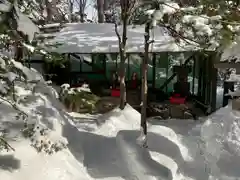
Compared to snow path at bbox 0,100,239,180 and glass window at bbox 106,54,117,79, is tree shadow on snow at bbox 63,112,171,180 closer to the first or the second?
snow path at bbox 0,100,239,180

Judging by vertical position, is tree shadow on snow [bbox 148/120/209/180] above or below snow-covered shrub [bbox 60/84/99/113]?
below

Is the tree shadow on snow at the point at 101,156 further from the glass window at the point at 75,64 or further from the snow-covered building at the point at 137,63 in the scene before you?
the glass window at the point at 75,64

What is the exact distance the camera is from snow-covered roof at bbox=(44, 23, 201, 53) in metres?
10.9

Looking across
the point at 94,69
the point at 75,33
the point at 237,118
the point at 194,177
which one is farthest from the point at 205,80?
the point at 194,177

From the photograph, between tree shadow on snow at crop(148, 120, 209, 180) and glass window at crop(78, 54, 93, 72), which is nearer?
tree shadow on snow at crop(148, 120, 209, 180)

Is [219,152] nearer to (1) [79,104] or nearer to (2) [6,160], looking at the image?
(1) [79,104]

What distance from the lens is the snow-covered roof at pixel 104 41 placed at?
10945 millimetres

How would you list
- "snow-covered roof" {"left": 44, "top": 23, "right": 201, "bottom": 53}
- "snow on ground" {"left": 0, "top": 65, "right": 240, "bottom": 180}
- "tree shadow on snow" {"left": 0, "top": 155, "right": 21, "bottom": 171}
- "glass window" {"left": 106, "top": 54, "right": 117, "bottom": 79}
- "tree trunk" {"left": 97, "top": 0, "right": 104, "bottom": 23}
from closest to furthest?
1. "tree shadow on snow" {"left": 0, "top": 155, "right": 21, "bottom": 171}
2. "snow on ground" {"left": 0, "top": 65, "right": 240, "bottom": 180}
3. "snow-covered roof" {"left": 44, "top": 23, "right": 201, "bottom": 53}
4. "glass window" {"left": 106, "top": 54, "right": 117, "bottom": 79}
5. "tree trunk" {"left": 97, "top": 0, "right": 104, "bottom": 23}

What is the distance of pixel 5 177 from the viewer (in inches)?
183

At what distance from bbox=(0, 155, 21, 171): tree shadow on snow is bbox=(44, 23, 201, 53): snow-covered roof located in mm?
5735

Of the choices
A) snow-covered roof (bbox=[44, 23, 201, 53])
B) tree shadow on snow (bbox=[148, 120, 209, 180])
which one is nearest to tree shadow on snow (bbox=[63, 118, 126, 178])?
tree shadow on snow (bbox=[148, 120, 209, 180])

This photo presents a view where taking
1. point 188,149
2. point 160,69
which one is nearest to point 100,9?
point 160,69

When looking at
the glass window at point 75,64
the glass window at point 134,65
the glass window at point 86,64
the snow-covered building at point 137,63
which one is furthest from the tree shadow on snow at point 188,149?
the glass window at point 75,64

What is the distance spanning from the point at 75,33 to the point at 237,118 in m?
6.59
